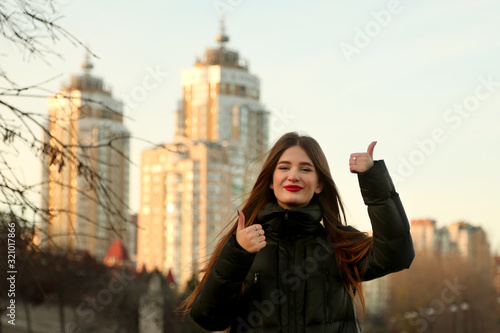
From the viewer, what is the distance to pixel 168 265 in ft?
251

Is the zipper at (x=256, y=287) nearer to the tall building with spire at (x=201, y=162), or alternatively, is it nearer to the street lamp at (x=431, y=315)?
the street lamp at (x=431, y=315)

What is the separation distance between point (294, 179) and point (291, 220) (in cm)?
21

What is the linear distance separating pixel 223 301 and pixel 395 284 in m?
57.4

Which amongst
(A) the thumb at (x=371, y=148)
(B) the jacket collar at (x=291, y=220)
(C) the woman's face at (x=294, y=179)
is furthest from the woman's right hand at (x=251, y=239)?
(A) the thumb at (x=371, y=148)

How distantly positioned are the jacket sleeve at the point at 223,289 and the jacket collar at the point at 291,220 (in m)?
0.25

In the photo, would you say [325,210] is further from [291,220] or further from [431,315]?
[431,315]

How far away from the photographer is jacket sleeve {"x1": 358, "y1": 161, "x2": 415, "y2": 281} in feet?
11.2

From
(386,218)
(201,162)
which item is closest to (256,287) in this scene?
(386,218)

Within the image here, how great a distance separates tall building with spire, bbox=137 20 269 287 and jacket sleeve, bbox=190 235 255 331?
71138mm

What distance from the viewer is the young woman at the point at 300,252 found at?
345 centimetres

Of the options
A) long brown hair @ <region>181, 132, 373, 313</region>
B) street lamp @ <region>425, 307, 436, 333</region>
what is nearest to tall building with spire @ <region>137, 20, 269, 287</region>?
street lamp @ <region>425, 307, 436, 333</region>

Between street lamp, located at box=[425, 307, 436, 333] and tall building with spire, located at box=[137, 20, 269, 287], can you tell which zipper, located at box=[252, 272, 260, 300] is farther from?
tall building with spire, located at box=[137, 20, 269, 287]

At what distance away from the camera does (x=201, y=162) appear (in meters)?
78.4

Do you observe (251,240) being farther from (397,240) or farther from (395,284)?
(395,284)
